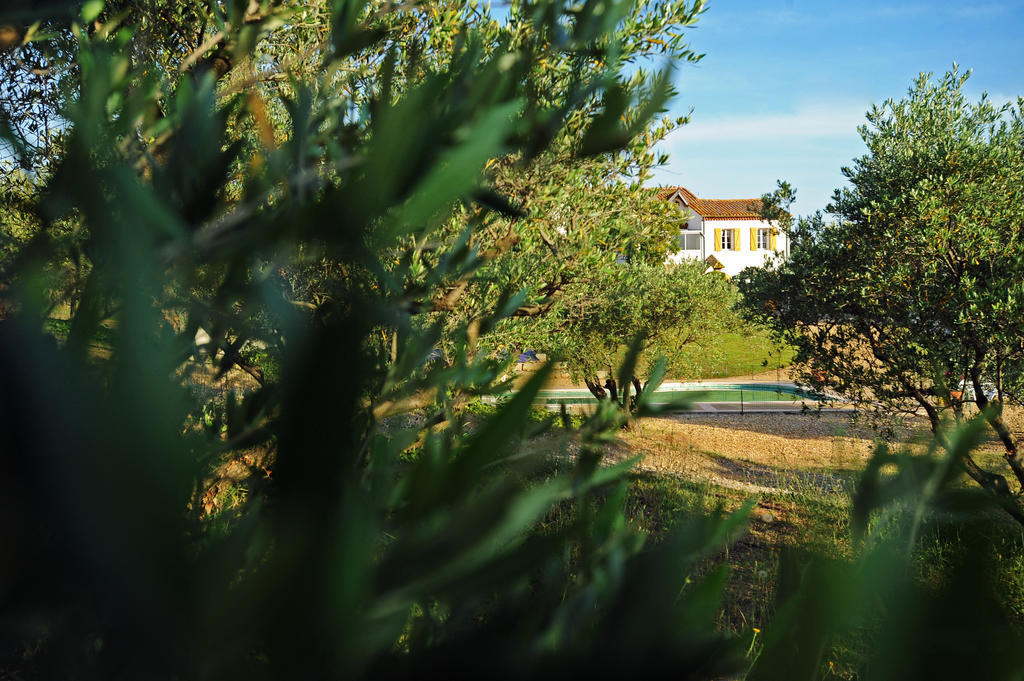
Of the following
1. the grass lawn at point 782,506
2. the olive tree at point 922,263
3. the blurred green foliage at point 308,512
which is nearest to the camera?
the blurred green foliage at point 308,512

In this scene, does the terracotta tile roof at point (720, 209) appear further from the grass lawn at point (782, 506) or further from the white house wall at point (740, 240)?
the grass lawn at point (782, 506)

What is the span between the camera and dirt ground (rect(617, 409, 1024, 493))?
35.9 ft

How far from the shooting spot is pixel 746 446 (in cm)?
1661

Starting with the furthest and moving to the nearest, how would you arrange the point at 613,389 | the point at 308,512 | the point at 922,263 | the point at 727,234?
the point at 727,234 < the point at 613,389 < the point at 922,263 < the point at 308,512

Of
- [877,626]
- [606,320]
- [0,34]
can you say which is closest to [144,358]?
[877,626]

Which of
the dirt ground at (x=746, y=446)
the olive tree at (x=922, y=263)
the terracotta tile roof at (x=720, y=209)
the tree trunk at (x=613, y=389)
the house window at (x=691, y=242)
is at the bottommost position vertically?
the dirt ground at (x=746, y=446)

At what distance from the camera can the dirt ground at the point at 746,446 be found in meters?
11.0

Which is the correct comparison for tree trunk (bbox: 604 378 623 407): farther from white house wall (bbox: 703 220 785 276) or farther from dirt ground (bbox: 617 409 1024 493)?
white house wall (bbox: 703 220 785 276)

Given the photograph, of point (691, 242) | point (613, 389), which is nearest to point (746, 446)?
point (613, 389)

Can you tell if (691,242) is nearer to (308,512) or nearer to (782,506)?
(782,506)

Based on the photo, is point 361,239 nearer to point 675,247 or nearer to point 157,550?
point 157,550

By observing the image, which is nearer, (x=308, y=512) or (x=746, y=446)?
(x=308, y=512)

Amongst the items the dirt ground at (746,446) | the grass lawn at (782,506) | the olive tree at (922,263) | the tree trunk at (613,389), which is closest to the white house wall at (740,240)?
the dirt ground at (746,446)

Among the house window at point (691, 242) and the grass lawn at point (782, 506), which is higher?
the house window at point (691, 242)
